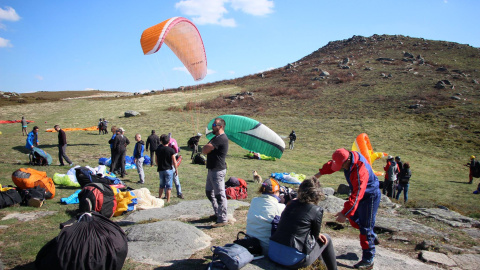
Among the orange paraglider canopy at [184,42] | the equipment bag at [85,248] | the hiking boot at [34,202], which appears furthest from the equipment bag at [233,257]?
the orange paraglider canopy at [184,42]

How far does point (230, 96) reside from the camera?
1732 inches

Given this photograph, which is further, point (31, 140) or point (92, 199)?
point (31, 140)

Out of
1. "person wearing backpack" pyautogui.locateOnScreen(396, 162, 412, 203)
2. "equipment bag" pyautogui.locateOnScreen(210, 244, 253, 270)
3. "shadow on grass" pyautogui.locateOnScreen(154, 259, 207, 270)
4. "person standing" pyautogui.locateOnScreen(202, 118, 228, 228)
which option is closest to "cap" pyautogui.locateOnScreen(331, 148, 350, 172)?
"equipment bag" pyautogui.locateOnScreen(210, 244, 253, 270)

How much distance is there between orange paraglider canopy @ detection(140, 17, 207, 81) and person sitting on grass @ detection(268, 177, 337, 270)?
777 cm

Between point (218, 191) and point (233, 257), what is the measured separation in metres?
1.95

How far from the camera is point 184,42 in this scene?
39.0ft

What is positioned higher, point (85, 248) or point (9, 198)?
point (85, 248)

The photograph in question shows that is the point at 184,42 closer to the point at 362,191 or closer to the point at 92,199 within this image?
the point at 92,199

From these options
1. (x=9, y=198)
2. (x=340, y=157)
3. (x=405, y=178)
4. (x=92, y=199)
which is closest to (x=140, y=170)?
(x=9, y=198)

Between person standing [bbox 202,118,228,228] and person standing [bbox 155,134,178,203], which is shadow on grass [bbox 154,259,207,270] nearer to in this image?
person standing [bbox 202,118,228,228]

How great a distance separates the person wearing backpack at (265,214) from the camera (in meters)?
4.00

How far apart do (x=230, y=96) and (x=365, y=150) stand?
1241 inches

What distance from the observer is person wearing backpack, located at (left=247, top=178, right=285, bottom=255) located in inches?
157

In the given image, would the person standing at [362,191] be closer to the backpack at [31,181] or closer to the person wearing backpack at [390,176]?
the backpack at [31,181]
